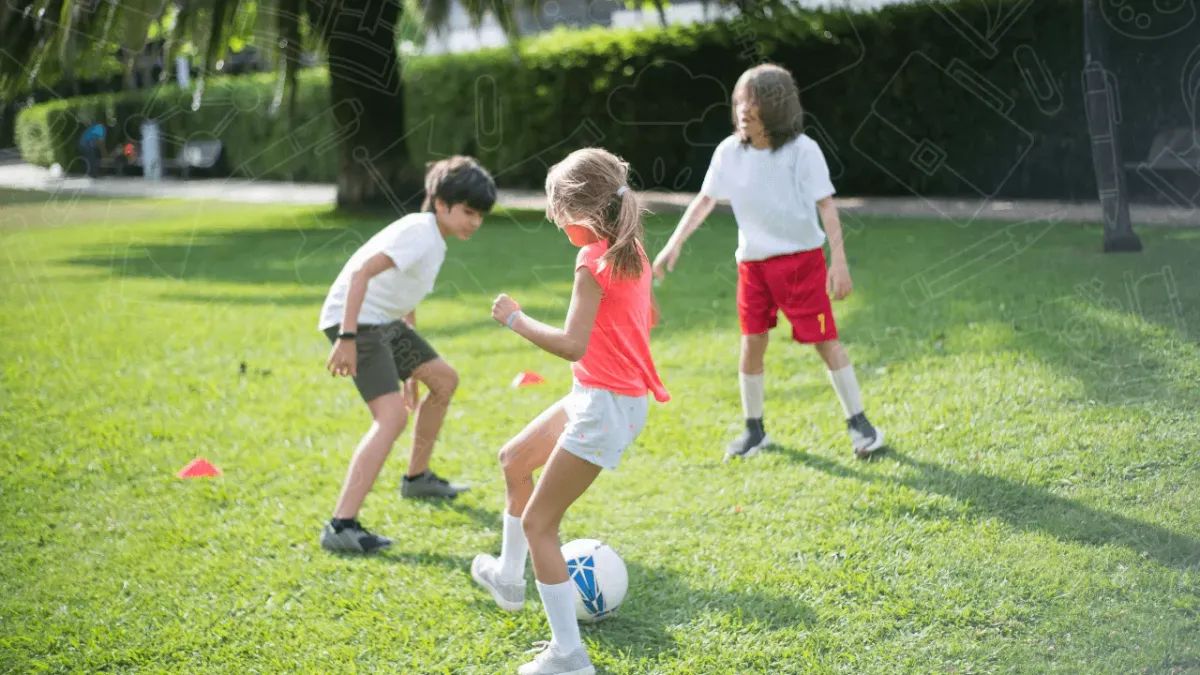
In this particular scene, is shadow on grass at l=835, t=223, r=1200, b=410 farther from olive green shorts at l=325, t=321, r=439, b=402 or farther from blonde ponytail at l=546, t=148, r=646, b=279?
olive green shorts at l=325, t=321, r=439, b=402

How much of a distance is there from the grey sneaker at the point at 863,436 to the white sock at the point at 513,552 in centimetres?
206

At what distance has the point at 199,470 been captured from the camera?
5.80 meters

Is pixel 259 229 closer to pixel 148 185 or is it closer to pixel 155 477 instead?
pixel 148 185

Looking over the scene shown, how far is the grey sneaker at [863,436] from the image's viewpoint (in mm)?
5398

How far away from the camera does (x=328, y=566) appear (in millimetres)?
4574

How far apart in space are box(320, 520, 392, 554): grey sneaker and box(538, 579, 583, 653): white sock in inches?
54.1

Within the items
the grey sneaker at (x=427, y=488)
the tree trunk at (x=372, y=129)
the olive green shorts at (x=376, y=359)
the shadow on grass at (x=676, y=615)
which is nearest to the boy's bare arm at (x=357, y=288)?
the olive green shorts at (x=376, y=359)

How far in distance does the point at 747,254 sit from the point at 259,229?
11083 millimetres

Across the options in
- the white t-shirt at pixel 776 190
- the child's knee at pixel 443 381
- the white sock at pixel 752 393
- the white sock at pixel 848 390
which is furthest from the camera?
the white sock at pixel 752 393

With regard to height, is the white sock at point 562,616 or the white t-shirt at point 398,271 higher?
the white t-shirt at point 398,271

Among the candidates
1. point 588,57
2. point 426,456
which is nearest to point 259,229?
point 588,57

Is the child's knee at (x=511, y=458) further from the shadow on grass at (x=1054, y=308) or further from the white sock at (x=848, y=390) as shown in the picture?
the shadow on grass at (x=1054, y=308)

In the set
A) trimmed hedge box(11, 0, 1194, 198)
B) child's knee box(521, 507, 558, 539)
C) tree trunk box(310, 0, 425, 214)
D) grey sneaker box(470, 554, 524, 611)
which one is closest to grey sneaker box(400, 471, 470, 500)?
grey sneaker box(470, 554, 524, 611)

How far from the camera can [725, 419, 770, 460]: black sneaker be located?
5.61 m
